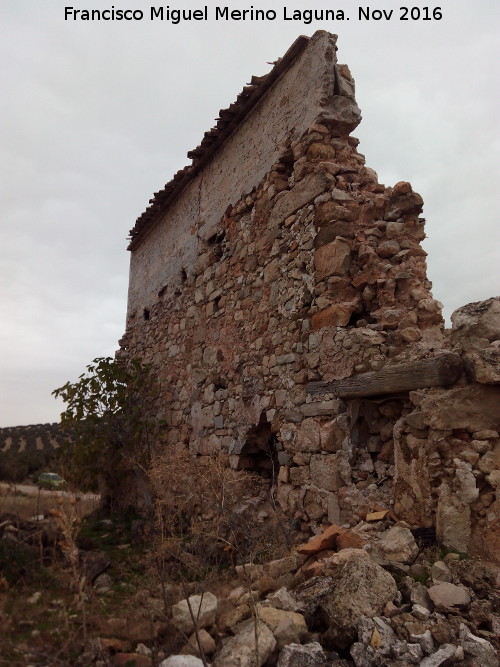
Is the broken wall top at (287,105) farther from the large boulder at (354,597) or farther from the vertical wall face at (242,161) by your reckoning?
the large boulder at (354,597)

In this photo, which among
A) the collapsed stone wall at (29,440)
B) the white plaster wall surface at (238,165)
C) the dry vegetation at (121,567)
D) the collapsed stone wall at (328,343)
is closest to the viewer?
the dry vegetation at (121,567)

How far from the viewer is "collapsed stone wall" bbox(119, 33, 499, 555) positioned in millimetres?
2957

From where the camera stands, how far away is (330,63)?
4426 millimetres

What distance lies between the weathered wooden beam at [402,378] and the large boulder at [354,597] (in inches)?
46.9

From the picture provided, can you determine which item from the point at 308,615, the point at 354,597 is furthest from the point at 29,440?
the point at 354,597

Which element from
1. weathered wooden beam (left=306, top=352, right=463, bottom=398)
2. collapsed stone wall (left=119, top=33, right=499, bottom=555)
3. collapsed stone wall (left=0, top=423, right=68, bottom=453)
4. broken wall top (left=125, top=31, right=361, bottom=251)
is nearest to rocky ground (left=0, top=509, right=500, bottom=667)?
collapsed stone wall (left=119, top=33, right=499, bottom=555)

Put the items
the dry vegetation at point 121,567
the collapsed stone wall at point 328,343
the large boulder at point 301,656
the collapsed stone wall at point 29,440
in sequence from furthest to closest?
1. the collapsed stone wall at point 29,440
2. the collapsed stone wall at point 328,343
3. the dry vegetation at point 121,567
4. the large boulder at point 301,656

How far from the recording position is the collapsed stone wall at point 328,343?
116 inches

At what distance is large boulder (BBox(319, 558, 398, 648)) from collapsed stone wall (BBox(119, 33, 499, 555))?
65cm

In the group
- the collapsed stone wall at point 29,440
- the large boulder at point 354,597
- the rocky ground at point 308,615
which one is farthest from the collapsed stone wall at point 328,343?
the collapsed stone wall at point 29,440

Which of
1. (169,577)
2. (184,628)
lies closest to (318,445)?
(169,577)

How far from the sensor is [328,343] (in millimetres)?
3924

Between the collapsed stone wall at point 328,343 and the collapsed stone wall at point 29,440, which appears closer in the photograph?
the collapsed stone wall at point 328,343

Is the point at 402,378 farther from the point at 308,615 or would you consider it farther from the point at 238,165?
the point at 238,165
